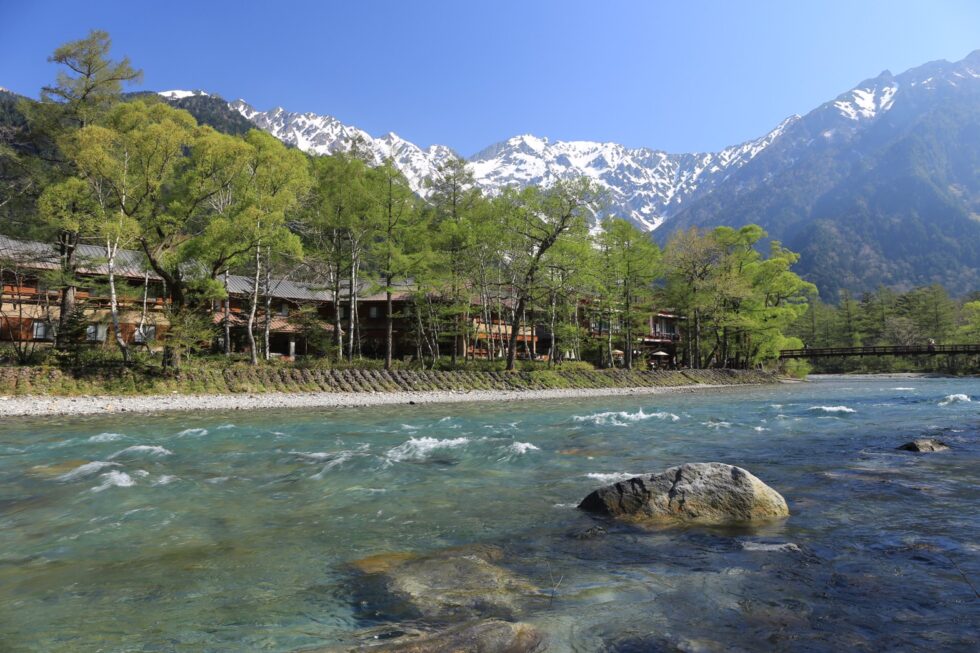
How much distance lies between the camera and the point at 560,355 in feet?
158

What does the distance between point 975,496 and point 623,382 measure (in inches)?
1230

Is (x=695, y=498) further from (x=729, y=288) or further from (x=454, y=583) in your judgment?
(x=729, y=288)

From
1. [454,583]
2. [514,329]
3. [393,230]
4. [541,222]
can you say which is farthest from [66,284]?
[454,583]

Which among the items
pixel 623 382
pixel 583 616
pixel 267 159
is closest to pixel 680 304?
pixel 623 382

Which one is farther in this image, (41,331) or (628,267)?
(628,267)

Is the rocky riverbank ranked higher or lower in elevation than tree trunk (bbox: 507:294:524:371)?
lower

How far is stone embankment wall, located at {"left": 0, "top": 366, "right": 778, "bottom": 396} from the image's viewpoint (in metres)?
20.8

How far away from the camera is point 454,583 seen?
4.27 m

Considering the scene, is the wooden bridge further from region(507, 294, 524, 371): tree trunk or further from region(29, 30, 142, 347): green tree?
region(29, 30, 142, 347): green tree

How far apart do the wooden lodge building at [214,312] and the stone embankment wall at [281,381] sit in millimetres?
2669

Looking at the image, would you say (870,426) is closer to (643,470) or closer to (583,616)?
(643,470)

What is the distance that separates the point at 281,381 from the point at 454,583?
2307 centimetres

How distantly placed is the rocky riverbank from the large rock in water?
17.8 m

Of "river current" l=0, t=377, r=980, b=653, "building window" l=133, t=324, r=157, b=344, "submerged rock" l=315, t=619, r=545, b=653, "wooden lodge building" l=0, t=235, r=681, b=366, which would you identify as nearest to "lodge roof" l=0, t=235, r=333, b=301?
"wooden lodge building" l=0, t=235, r=681, b=366
